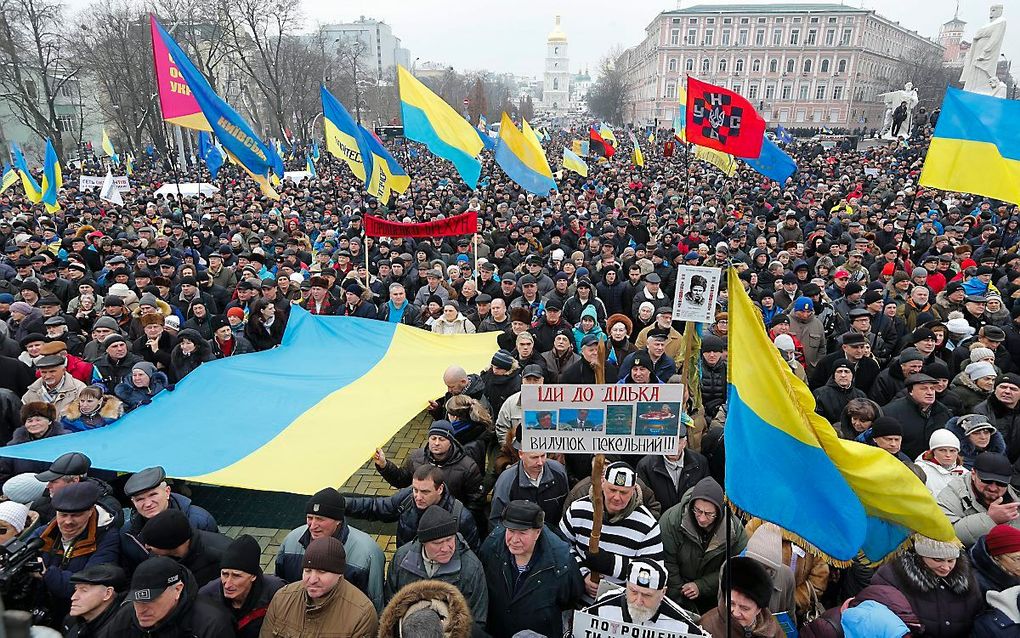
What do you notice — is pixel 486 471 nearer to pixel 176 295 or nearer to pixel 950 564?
pixel 950 564

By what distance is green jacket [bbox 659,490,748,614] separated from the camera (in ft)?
12.3

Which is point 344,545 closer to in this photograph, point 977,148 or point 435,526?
point 435,526

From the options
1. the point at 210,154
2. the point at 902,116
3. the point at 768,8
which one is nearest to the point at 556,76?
the point at 768,8

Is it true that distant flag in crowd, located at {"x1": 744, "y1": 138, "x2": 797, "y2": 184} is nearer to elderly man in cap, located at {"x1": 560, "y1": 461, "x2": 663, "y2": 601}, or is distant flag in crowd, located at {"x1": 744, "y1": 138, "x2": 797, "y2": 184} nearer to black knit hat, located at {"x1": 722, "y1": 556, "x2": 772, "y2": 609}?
elderly man in cap, located at {"x1": 560, "y1": 461, "x2": 663, "y2": 601}

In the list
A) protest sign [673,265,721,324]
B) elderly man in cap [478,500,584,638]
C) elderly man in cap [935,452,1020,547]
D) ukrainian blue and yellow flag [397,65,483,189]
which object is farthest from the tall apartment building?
elderly man in cap [478,500,584,638]

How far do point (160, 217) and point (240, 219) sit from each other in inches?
129

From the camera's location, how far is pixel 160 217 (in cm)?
1698

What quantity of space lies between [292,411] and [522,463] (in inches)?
98.0

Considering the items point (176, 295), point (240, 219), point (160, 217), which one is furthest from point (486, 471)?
point (160, 217)

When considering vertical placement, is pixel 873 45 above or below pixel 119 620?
above

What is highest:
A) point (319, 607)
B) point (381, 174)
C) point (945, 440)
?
point (381, 174)

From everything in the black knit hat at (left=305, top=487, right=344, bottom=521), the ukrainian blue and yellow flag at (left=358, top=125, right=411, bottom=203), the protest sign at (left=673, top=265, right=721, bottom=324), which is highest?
the ukrainian blue and yellow flag at (left=358, top=125, right=411, bottom=203)

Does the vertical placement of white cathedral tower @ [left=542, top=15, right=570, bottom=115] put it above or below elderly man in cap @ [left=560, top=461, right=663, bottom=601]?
above

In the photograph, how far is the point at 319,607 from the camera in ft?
10.2
